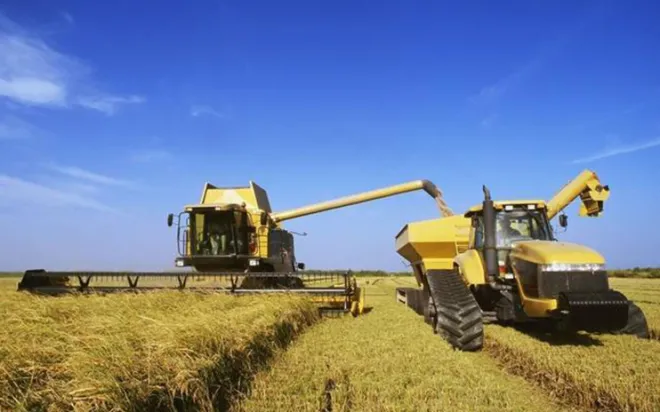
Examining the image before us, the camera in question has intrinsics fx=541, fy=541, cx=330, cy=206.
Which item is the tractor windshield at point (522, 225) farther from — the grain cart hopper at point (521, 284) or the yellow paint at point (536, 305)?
the yellow paint at point (536, 305)

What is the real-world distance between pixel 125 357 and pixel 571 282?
603cm

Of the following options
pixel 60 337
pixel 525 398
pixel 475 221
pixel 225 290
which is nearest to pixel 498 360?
pixel 525 398

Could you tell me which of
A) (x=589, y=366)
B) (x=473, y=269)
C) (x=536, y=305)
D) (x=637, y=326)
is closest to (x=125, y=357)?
(x=589, y=366)

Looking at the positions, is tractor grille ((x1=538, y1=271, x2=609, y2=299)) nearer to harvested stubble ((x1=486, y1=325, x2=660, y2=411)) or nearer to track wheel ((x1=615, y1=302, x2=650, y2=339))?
harvested stubble ((x1=486, y1=325, x2=660, y2=411))

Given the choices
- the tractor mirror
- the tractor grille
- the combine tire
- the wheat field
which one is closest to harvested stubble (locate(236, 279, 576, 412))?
the wheat field

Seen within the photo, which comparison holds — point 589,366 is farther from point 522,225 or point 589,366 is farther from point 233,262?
point 233,262

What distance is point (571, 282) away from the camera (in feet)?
24.8

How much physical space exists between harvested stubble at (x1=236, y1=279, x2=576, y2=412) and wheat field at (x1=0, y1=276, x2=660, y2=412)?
2cm

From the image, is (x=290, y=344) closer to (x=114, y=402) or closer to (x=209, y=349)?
(x=209, y=349)

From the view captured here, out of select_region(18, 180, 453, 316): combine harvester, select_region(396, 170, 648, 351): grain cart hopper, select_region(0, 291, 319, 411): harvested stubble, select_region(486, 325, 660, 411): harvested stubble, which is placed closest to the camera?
select_region(0, 291, 319, 411): harvested stubble

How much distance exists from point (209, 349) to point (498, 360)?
395 centimetres

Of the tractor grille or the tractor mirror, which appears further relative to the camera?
the tractor mirror

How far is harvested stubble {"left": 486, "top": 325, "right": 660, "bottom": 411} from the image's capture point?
4793 millimetres

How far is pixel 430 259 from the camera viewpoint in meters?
12.6
